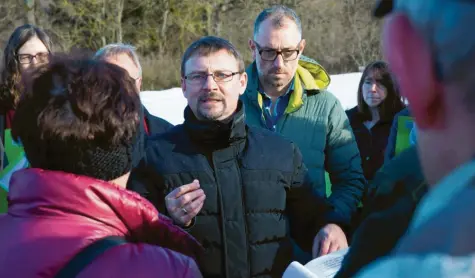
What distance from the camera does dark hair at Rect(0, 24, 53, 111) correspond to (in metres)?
3.31

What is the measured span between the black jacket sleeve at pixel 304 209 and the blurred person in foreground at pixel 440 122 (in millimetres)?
1975

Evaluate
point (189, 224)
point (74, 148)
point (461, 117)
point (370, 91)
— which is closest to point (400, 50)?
point (461, 117)

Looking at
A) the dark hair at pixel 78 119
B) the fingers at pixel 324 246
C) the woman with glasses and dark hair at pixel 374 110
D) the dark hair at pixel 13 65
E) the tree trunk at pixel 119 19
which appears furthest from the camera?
the tree trunk at pixel 119 19

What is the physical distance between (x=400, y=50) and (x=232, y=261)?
1861 mm

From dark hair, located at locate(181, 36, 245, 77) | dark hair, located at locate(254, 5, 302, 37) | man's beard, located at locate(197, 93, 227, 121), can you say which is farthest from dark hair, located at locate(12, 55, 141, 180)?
dark hair, located at locate(254, 5, 302, 37)

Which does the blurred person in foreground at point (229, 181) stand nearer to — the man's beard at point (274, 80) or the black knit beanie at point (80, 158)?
the man's beard at point (274, 80)

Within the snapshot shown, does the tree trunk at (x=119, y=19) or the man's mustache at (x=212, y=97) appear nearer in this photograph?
the man's mustache at (x=212, y=97)

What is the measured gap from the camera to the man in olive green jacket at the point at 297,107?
317 centimetres

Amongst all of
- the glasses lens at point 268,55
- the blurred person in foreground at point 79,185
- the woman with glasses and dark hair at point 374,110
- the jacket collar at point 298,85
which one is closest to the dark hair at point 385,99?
the woman with glasses and dark hair at point 374,110

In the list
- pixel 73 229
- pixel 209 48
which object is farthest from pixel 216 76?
pixel 73 229

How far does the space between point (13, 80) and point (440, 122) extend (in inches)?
119

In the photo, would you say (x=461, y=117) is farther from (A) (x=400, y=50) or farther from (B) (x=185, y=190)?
(B) (x=185, y=190)

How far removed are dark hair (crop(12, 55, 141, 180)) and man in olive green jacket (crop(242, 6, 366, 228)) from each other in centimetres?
162

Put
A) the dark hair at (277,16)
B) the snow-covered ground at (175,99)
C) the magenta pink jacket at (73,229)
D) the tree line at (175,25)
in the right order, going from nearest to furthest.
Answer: the magenta pink jacket at (73,229) → the dark hair at (277,16) → the snow-covered ground at (175,99) → the tree line at (175,25)
